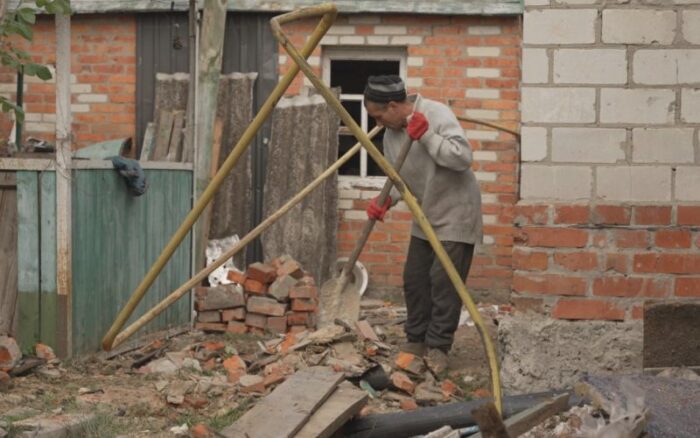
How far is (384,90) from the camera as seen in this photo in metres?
6.12

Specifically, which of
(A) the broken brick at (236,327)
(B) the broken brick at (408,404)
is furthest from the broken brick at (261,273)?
(B) the broken brick at (408,404)

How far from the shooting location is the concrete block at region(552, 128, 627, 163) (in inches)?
185

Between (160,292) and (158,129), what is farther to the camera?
(158,129)

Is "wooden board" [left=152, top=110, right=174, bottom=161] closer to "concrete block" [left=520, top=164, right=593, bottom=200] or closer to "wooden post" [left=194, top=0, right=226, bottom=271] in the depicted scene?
"wooden post" [left=194, top=0, right=226, bottom=271]

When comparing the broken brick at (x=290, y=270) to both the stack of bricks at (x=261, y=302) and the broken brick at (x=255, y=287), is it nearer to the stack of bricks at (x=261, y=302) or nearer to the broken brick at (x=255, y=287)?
the stack of bricks at (x=261, y=302)

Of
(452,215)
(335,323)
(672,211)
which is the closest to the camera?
(672,211)

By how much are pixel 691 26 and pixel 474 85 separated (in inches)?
190

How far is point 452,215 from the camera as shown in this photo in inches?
248

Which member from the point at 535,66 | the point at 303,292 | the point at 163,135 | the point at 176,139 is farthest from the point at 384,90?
the point at 163,135

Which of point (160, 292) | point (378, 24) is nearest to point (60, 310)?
point (160, 292)

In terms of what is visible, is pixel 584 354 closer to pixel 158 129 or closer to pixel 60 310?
pixel 60 310

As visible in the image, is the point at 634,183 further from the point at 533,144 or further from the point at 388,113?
the point at 388,113

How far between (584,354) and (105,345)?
2.22 m

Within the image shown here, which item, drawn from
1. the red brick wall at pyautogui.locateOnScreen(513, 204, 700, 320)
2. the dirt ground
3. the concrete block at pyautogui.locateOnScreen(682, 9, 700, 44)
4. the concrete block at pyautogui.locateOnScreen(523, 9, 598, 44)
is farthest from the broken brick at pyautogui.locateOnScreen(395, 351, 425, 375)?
the concrete block at pyautogui.locateOnScreen(682, 9, 700, 44)
